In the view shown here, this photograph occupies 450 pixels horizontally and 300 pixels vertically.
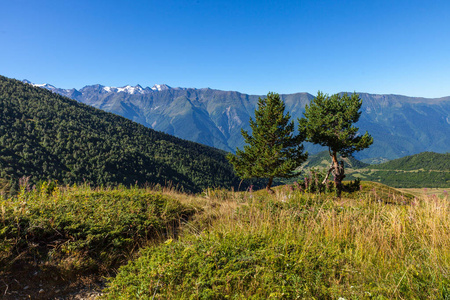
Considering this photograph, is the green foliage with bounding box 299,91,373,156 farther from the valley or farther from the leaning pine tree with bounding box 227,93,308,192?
the valley

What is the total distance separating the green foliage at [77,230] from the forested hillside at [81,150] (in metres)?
76.2

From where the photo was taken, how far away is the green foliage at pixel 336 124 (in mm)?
22672

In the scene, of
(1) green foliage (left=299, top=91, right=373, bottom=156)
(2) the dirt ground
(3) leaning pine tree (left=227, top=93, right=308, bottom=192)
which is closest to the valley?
(2) the dirt ground

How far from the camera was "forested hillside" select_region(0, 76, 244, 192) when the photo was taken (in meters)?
91.4

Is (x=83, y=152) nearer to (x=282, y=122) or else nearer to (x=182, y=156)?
(x=182, y=156)

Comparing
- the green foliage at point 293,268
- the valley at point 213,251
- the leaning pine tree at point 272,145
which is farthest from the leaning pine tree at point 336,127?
the green foliage at point 293,268

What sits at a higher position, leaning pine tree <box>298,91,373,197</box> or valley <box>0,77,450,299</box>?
leaning pine tree <box>298,91,373,197</box>

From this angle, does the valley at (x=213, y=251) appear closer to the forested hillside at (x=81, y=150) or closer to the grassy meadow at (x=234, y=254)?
the grassy meadow at (x=234, y=254)

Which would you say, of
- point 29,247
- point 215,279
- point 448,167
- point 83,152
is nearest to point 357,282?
point 215,279

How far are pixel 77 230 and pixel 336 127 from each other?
24.3m

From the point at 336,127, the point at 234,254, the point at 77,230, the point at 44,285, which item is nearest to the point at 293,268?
the point at 234,254

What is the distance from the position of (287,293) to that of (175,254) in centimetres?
168

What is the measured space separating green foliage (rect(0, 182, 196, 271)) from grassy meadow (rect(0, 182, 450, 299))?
20mm

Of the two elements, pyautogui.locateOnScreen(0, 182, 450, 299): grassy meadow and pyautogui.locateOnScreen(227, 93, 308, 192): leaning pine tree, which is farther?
pyautogui.locateOnScreen(227, 93, 308, 192): leaning pine tree
